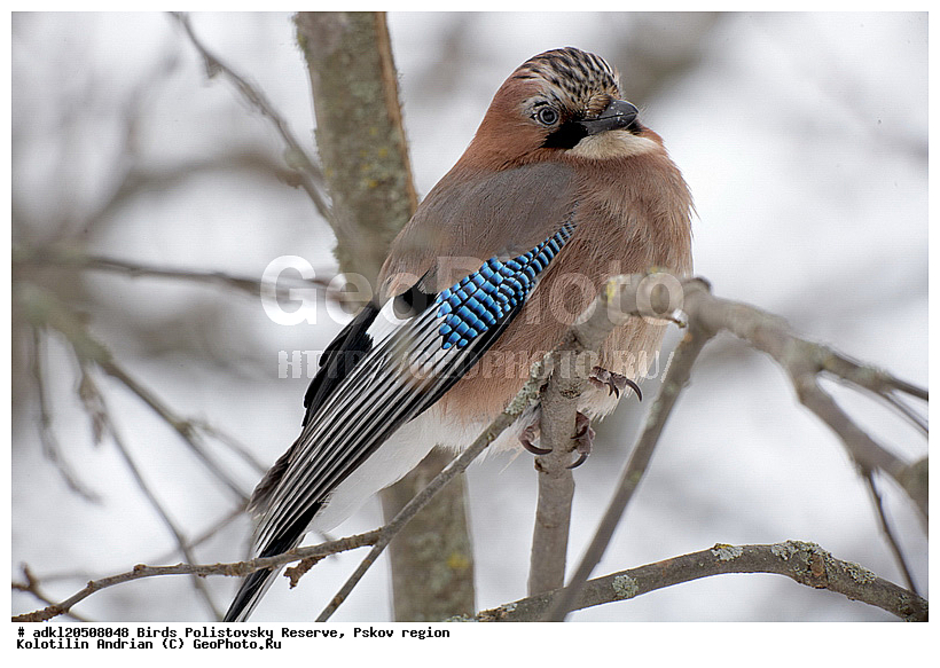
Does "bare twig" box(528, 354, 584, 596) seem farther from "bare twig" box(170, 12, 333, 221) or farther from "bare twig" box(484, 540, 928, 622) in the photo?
"bare twig" box(170, 12, 333, 221)

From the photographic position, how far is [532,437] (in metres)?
3.03

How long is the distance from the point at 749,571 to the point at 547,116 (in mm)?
1691

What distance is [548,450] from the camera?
2764 mm

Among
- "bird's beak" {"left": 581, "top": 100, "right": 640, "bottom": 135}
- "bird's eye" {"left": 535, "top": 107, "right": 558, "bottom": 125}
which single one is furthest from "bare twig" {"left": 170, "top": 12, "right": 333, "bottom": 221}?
"bird's beak" {"left": 581, "top": 100, "right": 640, "bottom": 135}

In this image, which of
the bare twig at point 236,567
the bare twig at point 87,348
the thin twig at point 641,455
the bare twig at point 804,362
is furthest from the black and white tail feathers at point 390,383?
the bare twig at point 804,362

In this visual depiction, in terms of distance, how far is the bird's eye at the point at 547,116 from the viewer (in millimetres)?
3262

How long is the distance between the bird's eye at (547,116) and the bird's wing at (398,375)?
417 mm

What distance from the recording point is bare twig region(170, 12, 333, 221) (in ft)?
10.1

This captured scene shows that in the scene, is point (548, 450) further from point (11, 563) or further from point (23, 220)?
point (23, 220)

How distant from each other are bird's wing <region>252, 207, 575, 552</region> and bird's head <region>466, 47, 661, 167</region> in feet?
1.13

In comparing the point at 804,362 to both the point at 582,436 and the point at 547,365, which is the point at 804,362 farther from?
the point at 582,436

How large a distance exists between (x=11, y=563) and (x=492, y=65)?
3.03 meters

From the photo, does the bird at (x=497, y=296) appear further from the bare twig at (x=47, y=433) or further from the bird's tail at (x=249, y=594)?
the bare twig at (x=47, y=433)
